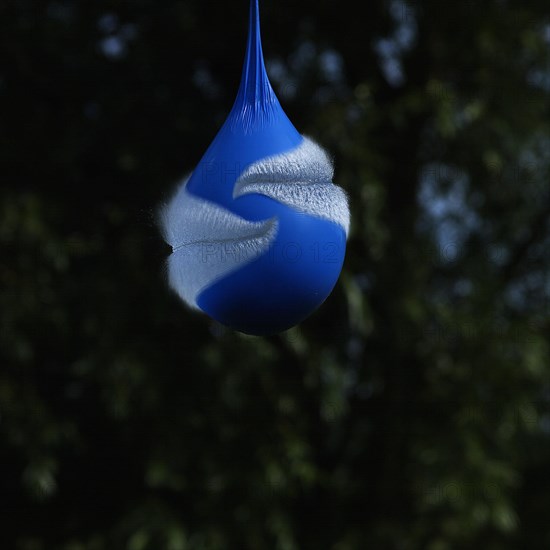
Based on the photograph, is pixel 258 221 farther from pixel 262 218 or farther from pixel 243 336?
pixel 243 336

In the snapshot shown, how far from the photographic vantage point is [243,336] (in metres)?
3.40

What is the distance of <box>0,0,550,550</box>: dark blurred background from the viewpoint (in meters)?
3.39

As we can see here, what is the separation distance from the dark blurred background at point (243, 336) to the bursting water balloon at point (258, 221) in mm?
1940

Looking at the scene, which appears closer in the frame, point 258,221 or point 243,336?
point 258,221

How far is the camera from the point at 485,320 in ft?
12.0

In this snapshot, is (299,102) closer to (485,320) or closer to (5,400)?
(485,320)

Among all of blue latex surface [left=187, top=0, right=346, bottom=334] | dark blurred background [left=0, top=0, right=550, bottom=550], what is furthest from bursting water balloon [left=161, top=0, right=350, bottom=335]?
dark blurred background [left=0, top=0, right=550, bottom=550]

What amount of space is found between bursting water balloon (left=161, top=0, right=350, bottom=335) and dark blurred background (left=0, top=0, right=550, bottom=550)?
1940 mm

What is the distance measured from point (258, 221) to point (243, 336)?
2144mm

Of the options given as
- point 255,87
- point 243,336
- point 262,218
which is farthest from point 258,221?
point 243,336

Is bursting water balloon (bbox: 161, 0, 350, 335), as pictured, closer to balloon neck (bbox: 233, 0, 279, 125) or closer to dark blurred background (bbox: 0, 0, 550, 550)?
balloon neck (bbox: 233, 0, 279, 125)

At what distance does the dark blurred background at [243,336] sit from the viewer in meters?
3.39

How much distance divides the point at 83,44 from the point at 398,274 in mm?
1364

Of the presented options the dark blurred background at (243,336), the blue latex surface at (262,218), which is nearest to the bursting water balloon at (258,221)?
the blue latex surface at (262,218)
